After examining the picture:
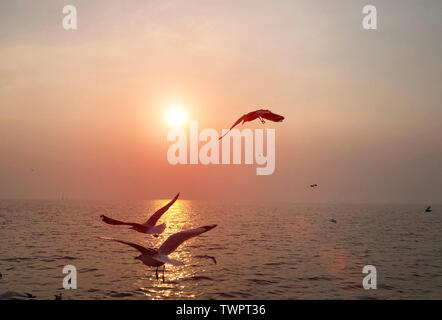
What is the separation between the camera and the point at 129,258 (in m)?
29.5

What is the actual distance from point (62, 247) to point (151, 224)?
3308 cm

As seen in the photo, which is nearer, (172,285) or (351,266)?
(172,285)

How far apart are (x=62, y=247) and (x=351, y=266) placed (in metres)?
26.0

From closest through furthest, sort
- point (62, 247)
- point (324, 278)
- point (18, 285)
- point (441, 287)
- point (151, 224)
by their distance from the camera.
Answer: point (151, 224)
point (18, 285)
point (441, 287)
point (324, 278)
point (62, 247)
